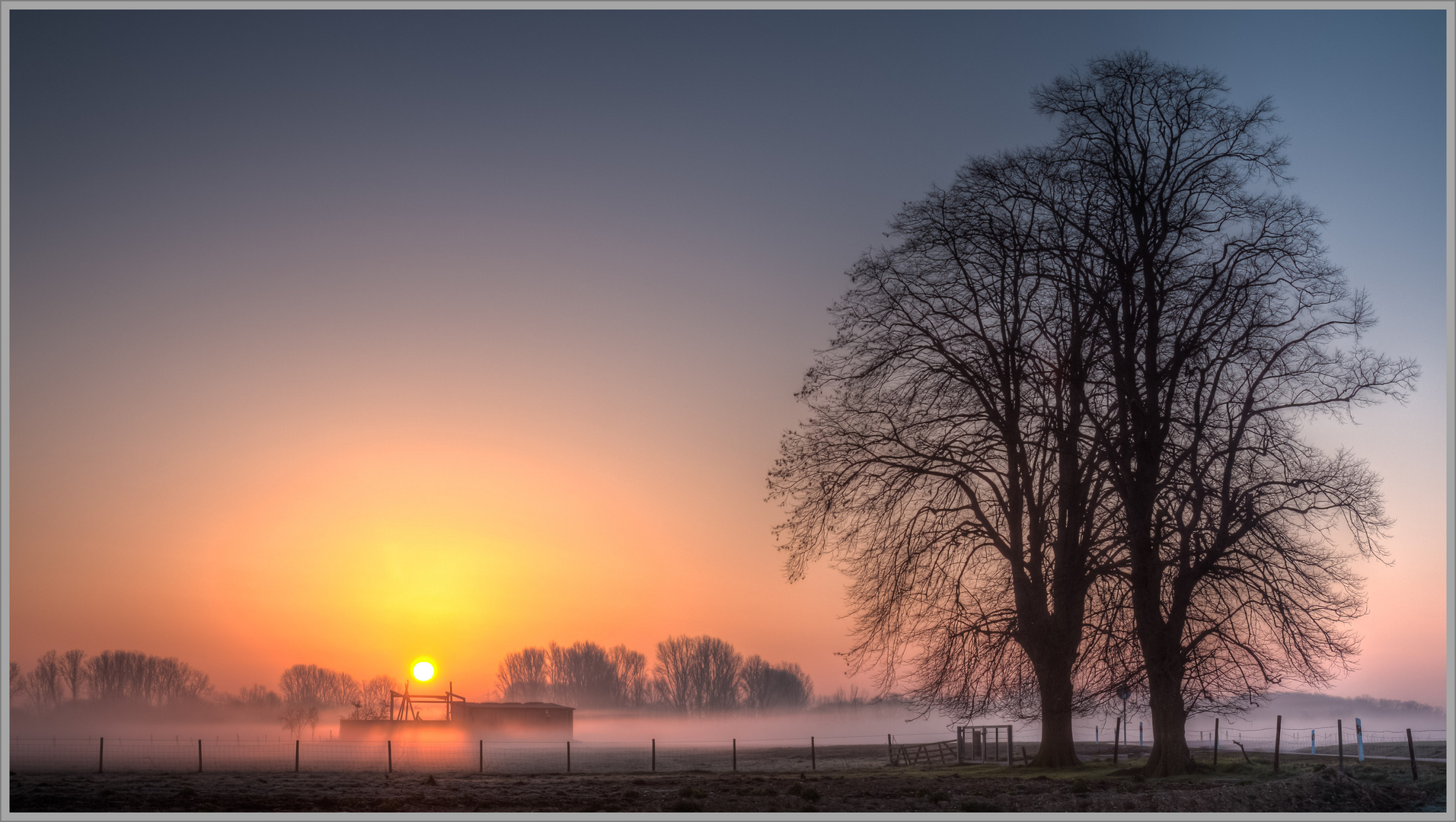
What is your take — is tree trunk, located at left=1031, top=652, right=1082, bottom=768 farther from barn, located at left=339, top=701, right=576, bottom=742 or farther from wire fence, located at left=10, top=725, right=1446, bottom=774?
barn, located at left=339, top=701, right=576, bottom=742

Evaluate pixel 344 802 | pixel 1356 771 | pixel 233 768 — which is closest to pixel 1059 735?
pixel 1356 771

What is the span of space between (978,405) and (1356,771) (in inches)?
452

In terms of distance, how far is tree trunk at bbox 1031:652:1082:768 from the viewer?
23.4 metres

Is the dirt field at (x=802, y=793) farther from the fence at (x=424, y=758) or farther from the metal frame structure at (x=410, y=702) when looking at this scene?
the metal frame structure at (x=410, y=702)

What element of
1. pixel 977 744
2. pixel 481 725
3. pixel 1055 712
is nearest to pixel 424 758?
pixel 977 744

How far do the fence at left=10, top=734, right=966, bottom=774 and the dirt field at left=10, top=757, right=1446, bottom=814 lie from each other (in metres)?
5.48

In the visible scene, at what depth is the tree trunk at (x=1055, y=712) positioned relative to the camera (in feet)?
76.8

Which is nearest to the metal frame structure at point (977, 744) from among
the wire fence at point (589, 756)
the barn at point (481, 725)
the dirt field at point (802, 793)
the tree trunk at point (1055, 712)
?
the wire fence at point (589, 756)

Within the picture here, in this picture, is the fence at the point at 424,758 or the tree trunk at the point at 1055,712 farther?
the fence at the point at 424,758

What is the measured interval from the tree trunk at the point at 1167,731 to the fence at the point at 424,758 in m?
12.0

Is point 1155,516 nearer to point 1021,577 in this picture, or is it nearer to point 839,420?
point 1021,577

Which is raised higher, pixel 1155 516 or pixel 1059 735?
pixel 1155 516

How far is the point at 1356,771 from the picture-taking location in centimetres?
2198

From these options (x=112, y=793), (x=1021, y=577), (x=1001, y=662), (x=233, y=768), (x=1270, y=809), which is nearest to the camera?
(x=1270, y=809)
